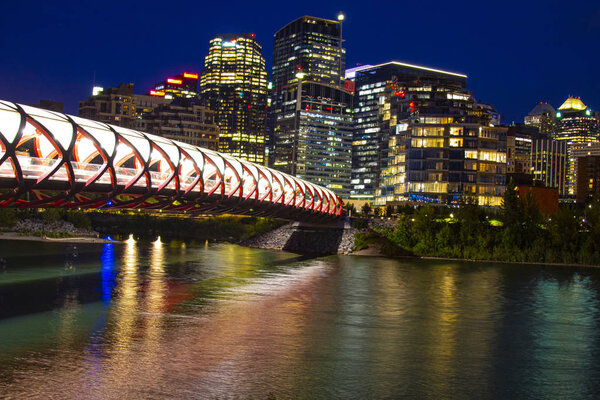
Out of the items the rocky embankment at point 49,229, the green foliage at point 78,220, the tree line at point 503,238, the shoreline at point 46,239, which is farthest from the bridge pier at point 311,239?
the green foliage at point 78,220

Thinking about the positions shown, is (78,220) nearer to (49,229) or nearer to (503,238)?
(49,229)

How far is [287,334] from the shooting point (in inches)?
1193

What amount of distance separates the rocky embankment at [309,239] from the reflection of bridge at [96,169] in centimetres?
2701

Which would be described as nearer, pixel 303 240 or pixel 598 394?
pixel 598 394

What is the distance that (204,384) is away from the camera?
2200cm

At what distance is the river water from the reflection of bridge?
5.97 m

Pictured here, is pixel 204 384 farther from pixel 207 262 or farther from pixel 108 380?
pixel 207 262

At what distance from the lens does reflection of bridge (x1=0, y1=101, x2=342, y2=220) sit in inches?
1276

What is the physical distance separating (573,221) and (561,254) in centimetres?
511

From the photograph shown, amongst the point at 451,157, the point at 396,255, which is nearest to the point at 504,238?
the point at 396,255

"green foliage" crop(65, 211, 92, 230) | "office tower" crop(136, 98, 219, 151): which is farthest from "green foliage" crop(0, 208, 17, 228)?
"office tower" crop(136, 98, 219, 151)

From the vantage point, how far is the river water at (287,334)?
22.4 m

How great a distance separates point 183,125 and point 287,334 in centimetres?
16175

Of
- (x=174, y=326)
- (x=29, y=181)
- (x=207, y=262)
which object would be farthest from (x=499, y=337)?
(x=207, y=262)
